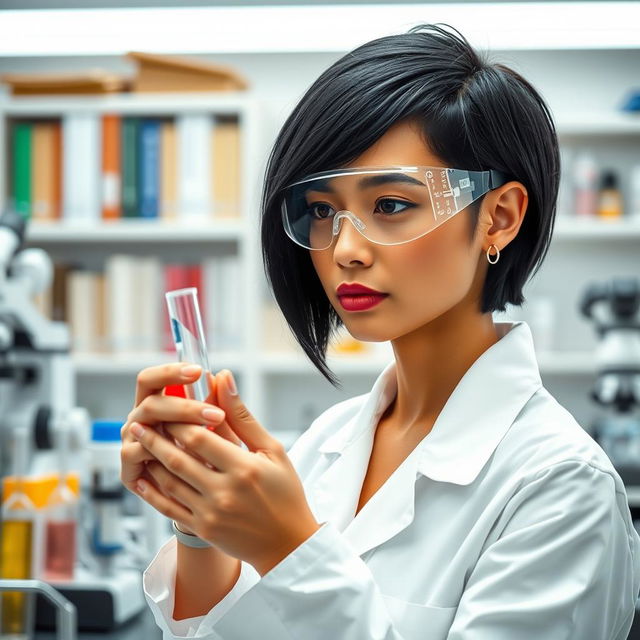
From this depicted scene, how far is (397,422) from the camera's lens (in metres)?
1.05

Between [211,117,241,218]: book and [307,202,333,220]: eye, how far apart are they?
215cm

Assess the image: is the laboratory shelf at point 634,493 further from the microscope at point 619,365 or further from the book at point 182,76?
the book at point 182,76

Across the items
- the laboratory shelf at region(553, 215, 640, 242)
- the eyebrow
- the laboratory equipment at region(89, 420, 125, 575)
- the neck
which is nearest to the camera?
the eyebrow

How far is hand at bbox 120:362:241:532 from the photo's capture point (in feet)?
2.46

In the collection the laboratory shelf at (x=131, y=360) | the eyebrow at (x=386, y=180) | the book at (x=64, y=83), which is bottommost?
the laboratory shelf at (x=131, y=360)

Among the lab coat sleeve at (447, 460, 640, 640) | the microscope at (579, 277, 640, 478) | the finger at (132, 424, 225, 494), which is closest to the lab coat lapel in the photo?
the lab coat sleeve at (447, 460, 640, 640)

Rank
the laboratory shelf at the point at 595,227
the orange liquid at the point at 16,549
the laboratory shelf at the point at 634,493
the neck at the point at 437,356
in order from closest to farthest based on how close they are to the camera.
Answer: the neck at the point at 437,356, the orange liquid at the point at 16,549, the laboratory shelf at the point at 634,493, the laboratory shelf at the point at 595,227

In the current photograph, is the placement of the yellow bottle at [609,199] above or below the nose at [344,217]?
above

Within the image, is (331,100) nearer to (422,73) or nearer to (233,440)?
(422,73)

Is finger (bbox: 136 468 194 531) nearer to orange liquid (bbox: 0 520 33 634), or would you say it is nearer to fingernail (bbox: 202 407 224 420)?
fingernail (bbox: 202 407 224 420)

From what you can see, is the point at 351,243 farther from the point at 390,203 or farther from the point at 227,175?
the point at 227,175

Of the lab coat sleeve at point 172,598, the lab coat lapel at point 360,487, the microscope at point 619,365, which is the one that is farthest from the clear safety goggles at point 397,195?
the microscope at point 619,365

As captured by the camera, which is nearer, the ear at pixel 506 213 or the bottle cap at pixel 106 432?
the ear at pixel 506 213

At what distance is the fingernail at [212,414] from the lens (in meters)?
0.75
